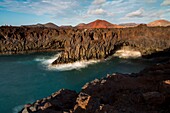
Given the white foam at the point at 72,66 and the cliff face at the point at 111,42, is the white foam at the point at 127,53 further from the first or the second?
the white foam at the point at 72,66

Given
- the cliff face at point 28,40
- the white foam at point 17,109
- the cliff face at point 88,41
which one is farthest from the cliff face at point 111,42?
the white foam at point 17,109

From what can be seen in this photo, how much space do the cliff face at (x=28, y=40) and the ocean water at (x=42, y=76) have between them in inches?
513

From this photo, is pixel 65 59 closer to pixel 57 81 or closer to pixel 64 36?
pixel 57 81

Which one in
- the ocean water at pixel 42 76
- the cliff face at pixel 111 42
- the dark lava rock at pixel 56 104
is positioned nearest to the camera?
the dark lava rock at pixel 56 104

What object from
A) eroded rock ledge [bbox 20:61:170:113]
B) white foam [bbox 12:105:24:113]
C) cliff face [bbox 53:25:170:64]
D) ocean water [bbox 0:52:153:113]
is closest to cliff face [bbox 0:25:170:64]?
cliff face [bbox 53:25:170:64]

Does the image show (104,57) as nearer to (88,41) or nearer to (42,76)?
(88,41)

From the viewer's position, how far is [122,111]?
1090 cm

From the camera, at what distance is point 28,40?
6525 centimetres

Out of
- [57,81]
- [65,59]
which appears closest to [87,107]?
[57,81]

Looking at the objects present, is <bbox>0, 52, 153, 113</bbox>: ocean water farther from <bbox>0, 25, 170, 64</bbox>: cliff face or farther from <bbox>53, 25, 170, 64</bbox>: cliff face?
<bbox>0, 25, 170, 64</bbox>: cliff face

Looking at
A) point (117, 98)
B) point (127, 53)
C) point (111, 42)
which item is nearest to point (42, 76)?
point (117, 98)

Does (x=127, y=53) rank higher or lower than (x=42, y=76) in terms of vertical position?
higher

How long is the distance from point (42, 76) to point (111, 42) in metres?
25.6

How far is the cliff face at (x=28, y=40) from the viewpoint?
202ft
